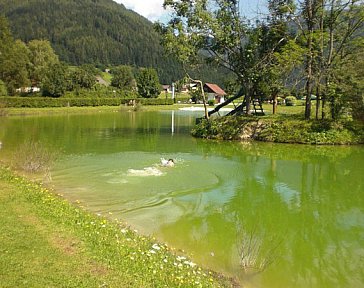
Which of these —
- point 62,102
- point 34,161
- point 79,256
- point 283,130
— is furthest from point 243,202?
point 62,102

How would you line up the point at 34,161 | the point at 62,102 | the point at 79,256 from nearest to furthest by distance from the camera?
the point at 79,256 → the point at 34,161 → the point at 62,102

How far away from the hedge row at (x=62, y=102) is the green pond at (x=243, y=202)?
122 ft

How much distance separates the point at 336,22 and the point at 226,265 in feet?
88.2

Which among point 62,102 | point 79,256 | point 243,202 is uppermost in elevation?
point 62,102

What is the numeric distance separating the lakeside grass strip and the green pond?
1257 mm

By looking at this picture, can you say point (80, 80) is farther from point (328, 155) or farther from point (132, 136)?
point (328, 155)

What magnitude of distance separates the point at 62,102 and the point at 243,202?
2284 inches

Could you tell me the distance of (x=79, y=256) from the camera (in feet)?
21.5

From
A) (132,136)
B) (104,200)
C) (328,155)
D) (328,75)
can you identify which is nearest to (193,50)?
(132,136)

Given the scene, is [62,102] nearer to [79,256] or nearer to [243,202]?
[243,202]

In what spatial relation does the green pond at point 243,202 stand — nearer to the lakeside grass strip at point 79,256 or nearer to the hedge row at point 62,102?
the lakeside grass strip at point 79,256

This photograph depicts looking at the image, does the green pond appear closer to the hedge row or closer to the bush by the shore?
the bush by the shore

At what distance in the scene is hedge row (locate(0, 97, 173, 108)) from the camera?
57094 millimetres

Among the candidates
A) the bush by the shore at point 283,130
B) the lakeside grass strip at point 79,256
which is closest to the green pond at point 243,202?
the lakeside grass strip at point 79,256
